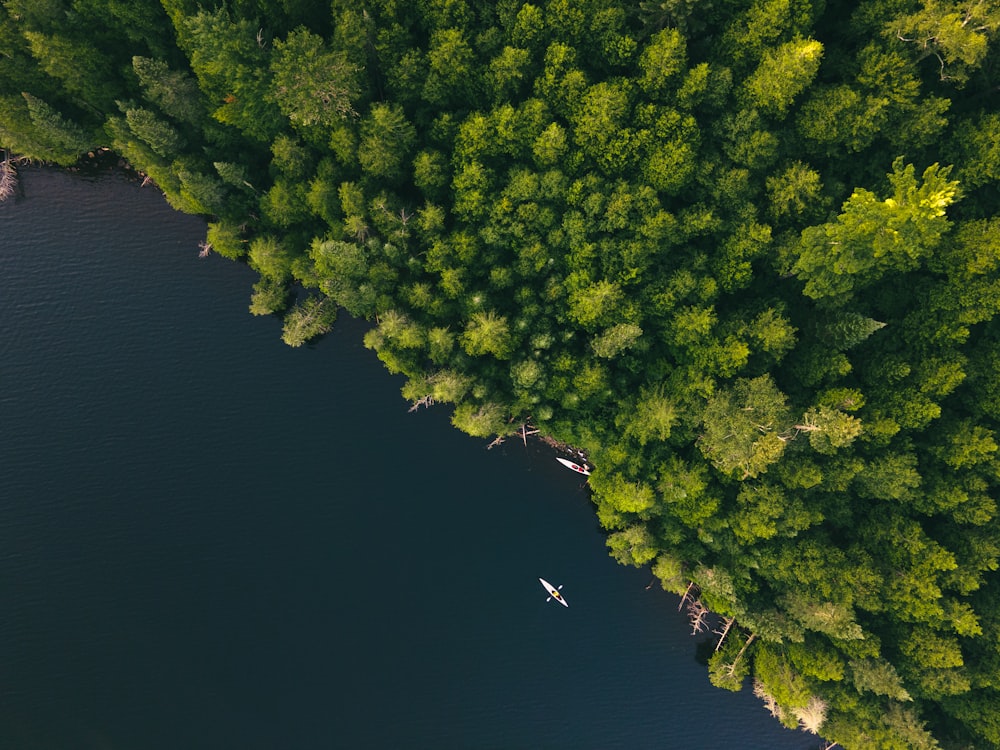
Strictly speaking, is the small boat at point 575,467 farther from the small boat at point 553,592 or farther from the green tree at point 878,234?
the green tree at point 878,234

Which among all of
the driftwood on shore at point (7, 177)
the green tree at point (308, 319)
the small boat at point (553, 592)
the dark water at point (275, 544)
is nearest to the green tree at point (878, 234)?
the dark water at point (275, 544)

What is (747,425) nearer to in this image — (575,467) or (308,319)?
(575,467)

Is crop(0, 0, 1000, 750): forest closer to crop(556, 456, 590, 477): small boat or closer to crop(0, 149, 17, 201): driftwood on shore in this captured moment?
crop(556, 456, 590, 477): small boat

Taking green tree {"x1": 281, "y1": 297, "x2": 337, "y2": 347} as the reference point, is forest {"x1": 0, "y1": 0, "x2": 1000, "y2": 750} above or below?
above

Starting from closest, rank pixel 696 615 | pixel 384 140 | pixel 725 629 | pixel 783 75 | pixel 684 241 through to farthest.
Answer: pixel 783 75 → pixel 384 140 → pixel 684 241 → pixel 725 629 → pixel 696 615

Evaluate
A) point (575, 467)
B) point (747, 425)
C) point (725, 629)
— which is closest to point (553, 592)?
point (575, 467)

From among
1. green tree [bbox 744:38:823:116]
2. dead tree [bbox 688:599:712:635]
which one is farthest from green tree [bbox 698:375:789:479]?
green tree [bbox 744:38:823:116]
